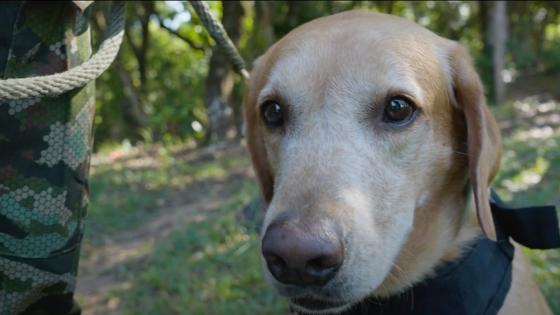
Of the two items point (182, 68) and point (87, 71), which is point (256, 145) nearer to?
point (87, 71)

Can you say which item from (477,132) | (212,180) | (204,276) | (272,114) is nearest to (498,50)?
(212,180)

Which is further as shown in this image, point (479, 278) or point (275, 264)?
point (479, 278)

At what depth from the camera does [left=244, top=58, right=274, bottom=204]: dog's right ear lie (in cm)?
308

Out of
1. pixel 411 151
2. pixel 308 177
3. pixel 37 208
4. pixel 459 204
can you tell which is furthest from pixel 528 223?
pixel 37 208

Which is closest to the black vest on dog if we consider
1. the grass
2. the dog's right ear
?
the grass

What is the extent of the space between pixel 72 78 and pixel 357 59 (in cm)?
109

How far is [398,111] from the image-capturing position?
2.47 m

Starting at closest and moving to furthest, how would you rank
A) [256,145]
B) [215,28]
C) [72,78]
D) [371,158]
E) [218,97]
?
[72,78]
[371,158]
[215,28]
[256,145]
[218,97]

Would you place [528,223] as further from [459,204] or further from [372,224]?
[372,224]

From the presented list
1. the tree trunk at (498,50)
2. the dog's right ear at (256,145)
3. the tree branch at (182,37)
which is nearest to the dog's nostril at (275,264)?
the dog's right ear at (256,145)

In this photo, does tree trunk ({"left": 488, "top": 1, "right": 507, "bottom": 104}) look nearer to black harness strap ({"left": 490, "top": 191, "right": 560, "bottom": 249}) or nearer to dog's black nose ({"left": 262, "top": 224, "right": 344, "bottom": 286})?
black harness strap ({"left": 490, "top": 191, "right": 560, "bottom": 249})

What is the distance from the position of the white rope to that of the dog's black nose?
84 cm

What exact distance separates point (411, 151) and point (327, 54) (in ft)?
1.71

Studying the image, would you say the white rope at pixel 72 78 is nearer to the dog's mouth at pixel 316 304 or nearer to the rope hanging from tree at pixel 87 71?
the rope hanging from tree at pixel 87 71
